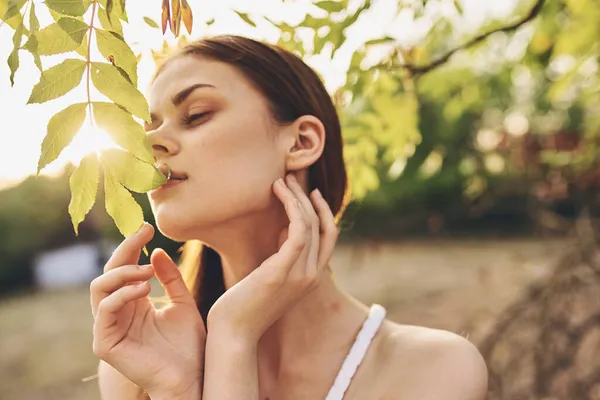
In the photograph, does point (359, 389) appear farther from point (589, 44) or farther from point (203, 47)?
point (589, 44)

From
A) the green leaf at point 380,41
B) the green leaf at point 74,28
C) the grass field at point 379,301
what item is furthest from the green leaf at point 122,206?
the grass field at point 379,301

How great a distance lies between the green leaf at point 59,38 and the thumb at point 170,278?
2.40ft

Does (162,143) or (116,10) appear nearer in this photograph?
(116,10)

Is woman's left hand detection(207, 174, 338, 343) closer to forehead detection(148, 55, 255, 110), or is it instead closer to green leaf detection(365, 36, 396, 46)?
→ forehead detection(148, 55, 255, 110)

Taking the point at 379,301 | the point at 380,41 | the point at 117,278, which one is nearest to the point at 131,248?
the point at 117,278

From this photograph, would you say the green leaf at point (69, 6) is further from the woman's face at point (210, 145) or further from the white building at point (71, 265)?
the white building at point (71, 265)

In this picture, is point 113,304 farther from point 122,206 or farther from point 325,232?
point 325,232

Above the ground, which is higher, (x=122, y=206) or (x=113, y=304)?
(x=122, y=206)

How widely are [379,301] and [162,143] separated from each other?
8584 millimetres

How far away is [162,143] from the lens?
162 cm

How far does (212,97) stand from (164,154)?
0.19 meters

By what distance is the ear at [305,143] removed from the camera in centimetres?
175

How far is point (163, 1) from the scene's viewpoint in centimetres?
121

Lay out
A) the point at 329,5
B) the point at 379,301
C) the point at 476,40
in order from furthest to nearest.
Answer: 1. the point at 379,301
2. the point at 476,40
3. the point at 329,5
